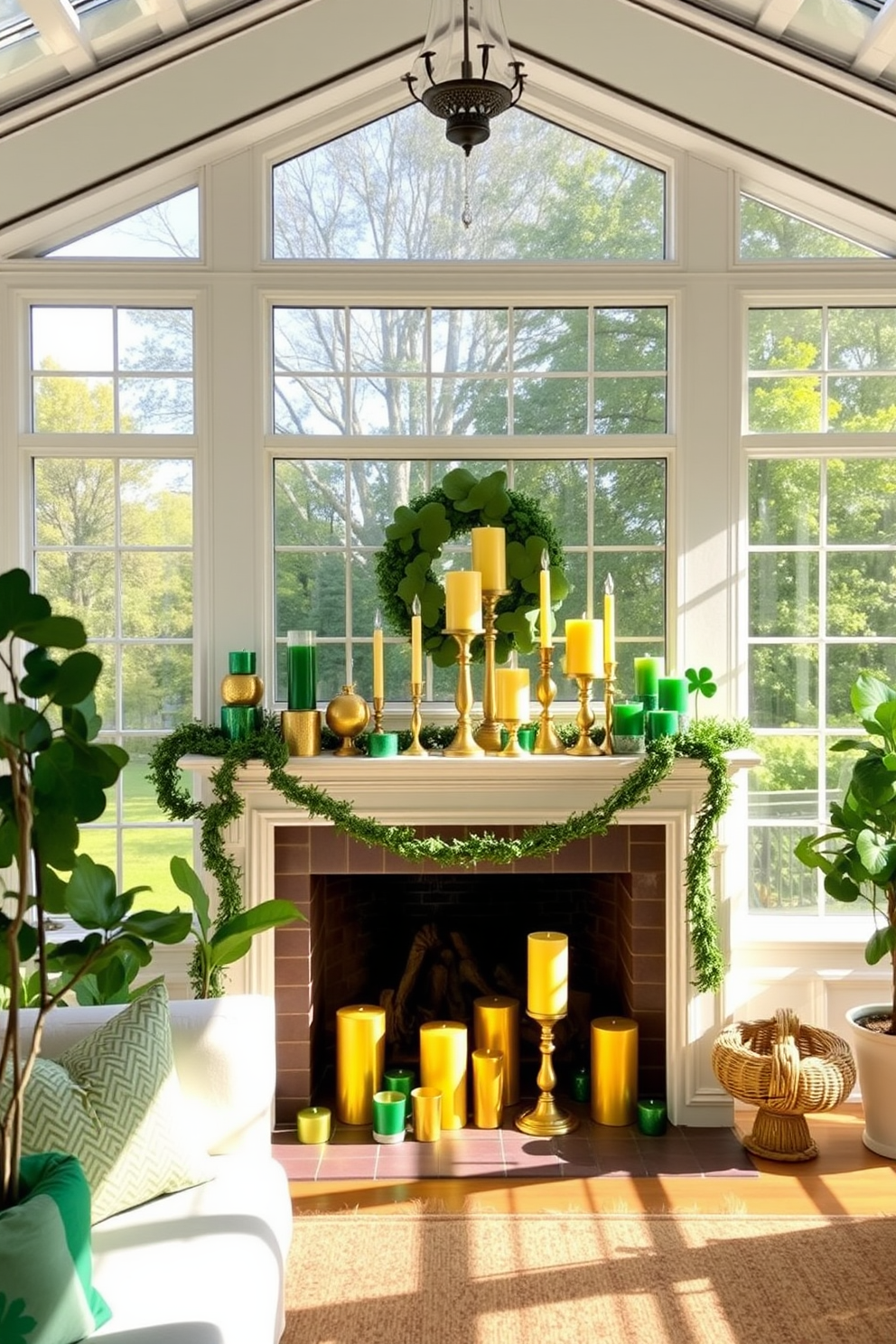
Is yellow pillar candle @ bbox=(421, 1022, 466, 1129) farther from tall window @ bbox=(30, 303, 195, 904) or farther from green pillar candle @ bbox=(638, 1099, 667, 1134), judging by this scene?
tall window @ bbox=(30, 303, 195, 904)

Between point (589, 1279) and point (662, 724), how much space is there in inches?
67.5

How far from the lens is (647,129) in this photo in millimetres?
4426

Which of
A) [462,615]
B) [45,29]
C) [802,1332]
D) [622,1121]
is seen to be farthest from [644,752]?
[45,29]

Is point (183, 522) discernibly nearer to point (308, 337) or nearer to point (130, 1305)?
point (308, 337)

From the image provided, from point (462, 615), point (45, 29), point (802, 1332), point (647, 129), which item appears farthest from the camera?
point (647, 129)

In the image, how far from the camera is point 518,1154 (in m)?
3.96

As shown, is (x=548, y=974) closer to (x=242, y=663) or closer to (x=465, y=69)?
(x=242, y=663)

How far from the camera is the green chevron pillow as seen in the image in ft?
8.11

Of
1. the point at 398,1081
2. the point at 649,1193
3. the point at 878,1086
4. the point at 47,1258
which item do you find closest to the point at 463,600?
the point at 398,1081

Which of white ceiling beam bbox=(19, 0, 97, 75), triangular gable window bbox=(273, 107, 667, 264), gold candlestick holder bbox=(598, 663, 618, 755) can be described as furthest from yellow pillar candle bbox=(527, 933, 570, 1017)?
white ceiling beam bbox=(19, 0, 97, 75)

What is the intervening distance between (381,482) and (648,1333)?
9.41ft

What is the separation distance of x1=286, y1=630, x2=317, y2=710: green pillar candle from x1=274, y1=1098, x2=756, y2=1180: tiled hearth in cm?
142

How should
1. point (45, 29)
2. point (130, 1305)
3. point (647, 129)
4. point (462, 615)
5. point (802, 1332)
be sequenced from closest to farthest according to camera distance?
point (130, 1305) < point (802, 1332) < point (45, 29) < point (462, 615) < point (647, 129)

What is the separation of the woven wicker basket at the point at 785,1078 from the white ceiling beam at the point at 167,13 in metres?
3.68
